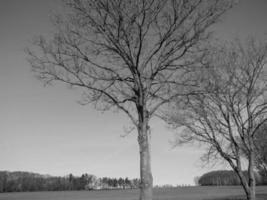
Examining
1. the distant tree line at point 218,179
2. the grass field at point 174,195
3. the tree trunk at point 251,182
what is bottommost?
the grass field at point 174,195

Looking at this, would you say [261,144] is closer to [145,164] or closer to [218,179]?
[145,164]

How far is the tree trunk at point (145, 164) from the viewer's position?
832cm

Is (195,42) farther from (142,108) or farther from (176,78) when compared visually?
(142,108)

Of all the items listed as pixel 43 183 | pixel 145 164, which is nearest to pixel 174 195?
pixel 145 164

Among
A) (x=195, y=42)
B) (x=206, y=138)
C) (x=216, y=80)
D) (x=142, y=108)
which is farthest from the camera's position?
(x=206, y=138)

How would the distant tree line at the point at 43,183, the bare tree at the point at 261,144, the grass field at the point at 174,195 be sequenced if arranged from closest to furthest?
the bare tree at the point at 261,144
the grass field at the point at 174,195
the distant tree line at the point at 43,183

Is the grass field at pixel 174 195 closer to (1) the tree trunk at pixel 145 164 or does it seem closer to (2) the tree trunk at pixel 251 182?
(2) the tree trunk at pixel 251 182

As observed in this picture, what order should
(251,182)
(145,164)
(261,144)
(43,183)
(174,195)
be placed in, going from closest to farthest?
(145,164)
(251,182)
(261,144)
(174,195)
(43,183)

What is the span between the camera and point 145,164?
8648 millimetres

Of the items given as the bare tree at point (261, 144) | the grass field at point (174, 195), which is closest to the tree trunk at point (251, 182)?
the bare tree at point (261, 144)

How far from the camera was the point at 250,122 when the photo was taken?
745 inches

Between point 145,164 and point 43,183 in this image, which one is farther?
point 43,183

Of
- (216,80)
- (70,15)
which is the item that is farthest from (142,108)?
(216,80)

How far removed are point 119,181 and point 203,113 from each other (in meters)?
170
